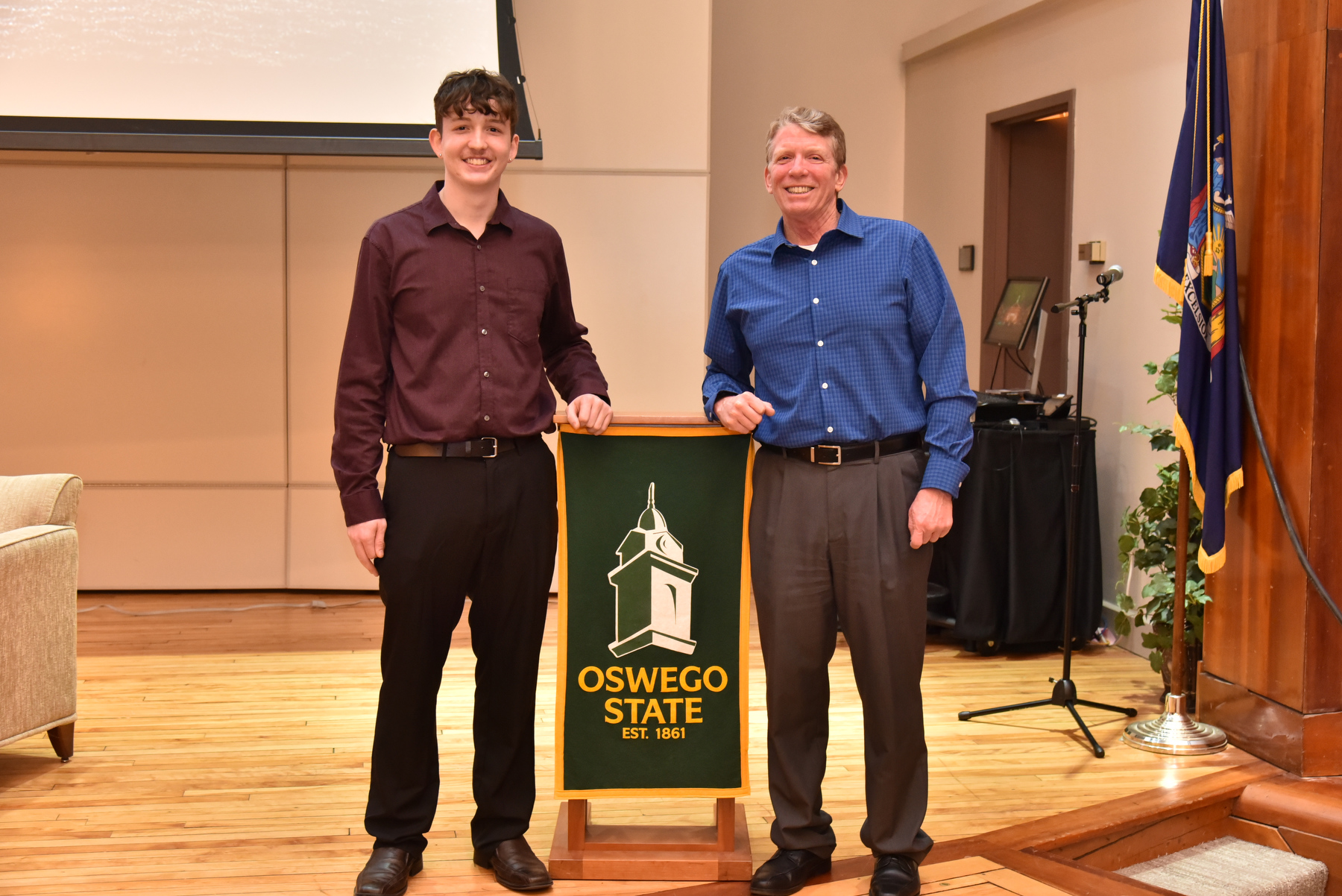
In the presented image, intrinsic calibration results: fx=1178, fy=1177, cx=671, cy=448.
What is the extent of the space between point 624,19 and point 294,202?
1701 mm

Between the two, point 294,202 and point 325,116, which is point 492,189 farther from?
point 294,202

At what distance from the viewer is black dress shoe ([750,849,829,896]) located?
255cm

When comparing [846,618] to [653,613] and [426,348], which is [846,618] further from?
[426,348]

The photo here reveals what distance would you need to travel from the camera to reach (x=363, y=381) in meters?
2.45

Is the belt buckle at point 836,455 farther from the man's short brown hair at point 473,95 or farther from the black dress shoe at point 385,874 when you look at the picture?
the black dress shoe at point 385,874

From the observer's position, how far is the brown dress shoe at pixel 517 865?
2.57 m

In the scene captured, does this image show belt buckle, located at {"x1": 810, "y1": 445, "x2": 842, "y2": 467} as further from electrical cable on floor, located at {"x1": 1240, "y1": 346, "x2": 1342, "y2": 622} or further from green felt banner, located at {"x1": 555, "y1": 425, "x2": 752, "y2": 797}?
electrical cable on floor, located at {"x1": 1240, "y1": 346, "x2": 1342, "y2": 622}

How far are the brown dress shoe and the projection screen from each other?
2.73 m

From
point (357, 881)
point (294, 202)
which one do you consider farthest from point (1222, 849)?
point (294, 202)

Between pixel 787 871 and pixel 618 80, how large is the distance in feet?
12.3

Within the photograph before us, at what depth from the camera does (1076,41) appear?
→ 5.26 metres

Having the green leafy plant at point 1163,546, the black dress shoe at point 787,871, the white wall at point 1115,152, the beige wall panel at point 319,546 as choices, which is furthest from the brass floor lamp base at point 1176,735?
the beige wall panel at point 319,546

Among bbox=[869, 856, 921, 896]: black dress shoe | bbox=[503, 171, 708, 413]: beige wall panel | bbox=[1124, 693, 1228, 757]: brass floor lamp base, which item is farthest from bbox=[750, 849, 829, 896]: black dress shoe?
bbox=[503, 171, 708, 413]: beige wall panel

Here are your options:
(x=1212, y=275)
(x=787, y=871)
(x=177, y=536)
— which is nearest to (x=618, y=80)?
(x=1212, y=275)
